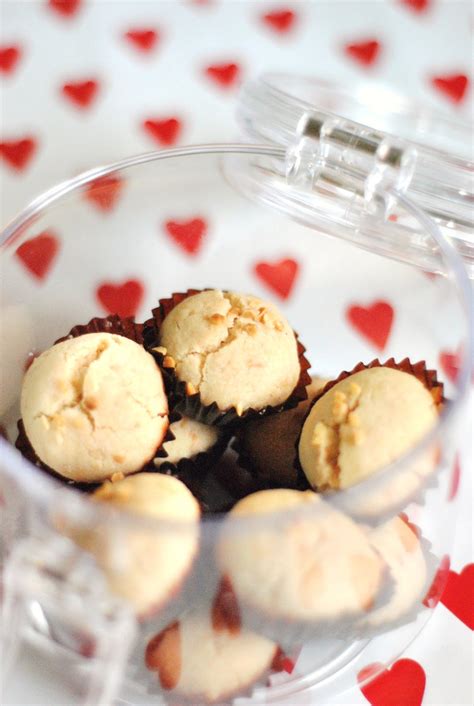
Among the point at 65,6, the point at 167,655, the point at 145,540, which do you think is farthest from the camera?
the point at 65,6

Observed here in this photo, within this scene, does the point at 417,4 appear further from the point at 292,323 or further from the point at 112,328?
the point at 112,328

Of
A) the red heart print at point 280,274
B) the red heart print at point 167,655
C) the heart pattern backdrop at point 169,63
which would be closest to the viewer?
the red heart print at point 167,655

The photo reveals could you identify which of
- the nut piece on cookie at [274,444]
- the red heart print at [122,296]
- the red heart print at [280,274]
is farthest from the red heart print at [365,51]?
the nut piece on cookie at [274,444]

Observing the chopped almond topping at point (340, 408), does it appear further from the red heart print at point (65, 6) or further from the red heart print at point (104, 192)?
the red heart print at point (65, 6)

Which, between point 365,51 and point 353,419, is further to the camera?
point 365,51

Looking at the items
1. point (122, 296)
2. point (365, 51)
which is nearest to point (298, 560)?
point (122, 296)

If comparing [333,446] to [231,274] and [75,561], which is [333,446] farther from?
[231,274]

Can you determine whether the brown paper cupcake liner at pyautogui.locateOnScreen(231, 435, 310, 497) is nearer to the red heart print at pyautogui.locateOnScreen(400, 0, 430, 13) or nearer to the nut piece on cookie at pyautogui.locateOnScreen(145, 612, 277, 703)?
the nut piece on cookie at pyautogui.locateOnScreen(145, 612, 277, 703)
